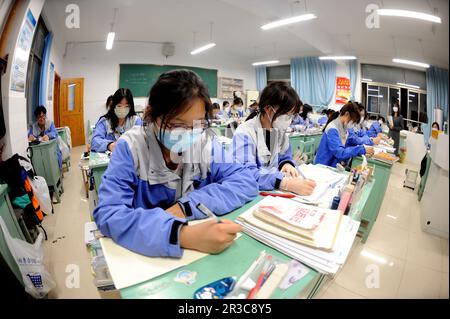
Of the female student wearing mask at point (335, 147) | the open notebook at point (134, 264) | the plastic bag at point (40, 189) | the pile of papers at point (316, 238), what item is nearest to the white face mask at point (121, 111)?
the plastic bag at point (40, 189)

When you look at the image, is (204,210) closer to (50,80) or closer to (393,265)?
(393,265)

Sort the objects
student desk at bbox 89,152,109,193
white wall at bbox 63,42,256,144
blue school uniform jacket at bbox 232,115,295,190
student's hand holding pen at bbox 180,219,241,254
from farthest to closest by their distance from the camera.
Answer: student desk at bbox 89,152,109,193 → blue school uniform jacket at bbox 232,115,295,190 → white wall at bbox 63,42,256,144 → student's hand holding pen at bbox 180,219,241,254

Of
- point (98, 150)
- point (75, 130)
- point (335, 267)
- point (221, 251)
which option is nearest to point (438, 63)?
point (335, 267)

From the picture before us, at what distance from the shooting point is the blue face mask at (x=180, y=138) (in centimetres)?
50

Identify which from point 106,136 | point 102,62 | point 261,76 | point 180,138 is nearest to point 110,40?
point 102,62

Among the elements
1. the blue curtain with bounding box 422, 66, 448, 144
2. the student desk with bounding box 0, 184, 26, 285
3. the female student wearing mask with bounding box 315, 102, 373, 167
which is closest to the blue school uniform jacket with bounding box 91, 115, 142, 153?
the student desk with bounding box 0, 184, 26, 285

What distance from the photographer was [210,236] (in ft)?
1.27

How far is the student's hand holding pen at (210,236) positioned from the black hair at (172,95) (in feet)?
0.87

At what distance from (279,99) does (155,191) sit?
67cm

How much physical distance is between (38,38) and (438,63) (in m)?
0.82

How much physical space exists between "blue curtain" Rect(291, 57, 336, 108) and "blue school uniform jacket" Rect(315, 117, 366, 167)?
3.45 feet

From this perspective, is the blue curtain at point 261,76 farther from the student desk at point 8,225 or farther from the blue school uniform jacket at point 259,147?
the student desk at point 8,225

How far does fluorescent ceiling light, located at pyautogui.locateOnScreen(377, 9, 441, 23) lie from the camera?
0.29 meters

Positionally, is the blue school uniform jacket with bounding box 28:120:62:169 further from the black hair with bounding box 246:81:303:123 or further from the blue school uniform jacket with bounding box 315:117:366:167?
the blue school uniform jacket with bounding box 315:117:366:167
